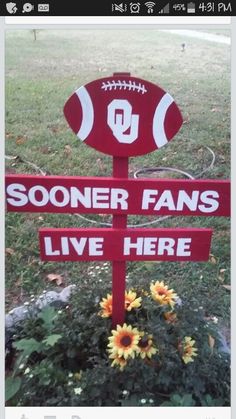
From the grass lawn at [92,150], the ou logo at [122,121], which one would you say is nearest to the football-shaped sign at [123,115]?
the ou logo at [122,121]

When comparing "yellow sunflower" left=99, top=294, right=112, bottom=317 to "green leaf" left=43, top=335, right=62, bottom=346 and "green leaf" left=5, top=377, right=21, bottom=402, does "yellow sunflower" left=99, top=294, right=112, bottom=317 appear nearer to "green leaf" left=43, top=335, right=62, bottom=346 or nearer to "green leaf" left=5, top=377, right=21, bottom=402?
"green leaf" left=43, top=335, right=62, bottom=346

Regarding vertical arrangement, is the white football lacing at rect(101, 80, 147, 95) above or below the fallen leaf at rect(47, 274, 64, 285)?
above

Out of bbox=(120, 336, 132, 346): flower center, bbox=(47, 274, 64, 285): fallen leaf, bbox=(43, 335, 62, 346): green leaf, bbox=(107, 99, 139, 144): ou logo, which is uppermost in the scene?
bbox=(107, 99, 139, 144): ou logo

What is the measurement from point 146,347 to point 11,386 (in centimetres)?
36

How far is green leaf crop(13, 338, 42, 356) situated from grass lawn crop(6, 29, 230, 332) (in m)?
0.25

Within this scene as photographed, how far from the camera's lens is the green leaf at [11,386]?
45.1 inches

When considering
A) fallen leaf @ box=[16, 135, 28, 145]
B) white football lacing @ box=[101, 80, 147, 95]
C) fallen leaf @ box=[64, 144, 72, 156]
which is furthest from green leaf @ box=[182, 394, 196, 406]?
fallen leaf @ box=[16, 135, 28, 145]

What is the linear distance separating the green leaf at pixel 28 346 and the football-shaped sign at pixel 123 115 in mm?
576

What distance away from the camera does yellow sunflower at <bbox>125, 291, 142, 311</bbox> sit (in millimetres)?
1273

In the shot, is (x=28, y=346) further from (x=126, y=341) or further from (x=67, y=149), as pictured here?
(x=67, y=149)

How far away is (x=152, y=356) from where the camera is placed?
3.93 feet
